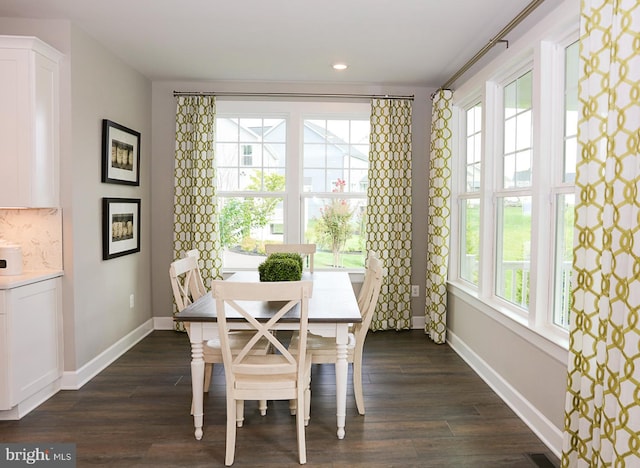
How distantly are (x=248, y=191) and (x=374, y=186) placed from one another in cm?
134

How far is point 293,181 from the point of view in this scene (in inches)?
203

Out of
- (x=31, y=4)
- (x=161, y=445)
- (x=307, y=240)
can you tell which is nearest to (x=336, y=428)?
(x=161, y=445)

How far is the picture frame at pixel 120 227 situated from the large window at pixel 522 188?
304 cm

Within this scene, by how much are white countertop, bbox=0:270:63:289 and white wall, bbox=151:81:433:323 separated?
1698 mm

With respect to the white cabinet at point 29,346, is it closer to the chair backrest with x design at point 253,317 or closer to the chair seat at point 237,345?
the chair seat at point 237,345

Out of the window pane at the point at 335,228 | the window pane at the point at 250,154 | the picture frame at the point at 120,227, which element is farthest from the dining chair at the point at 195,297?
the window pane at the point at 335,228

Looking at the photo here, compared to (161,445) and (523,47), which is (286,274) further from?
(523,47)

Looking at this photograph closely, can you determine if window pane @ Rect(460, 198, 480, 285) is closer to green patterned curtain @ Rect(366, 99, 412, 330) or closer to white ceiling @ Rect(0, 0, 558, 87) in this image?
green patterned curtain @ Rect(366, 99, 412, 330)

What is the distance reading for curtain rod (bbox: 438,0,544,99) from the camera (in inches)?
114

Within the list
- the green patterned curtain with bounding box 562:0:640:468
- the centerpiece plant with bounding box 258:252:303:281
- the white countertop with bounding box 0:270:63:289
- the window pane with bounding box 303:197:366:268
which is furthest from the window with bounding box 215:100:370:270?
the green patterned curtain with bounding box 562:0:640:468

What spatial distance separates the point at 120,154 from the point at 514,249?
3325 millimetres

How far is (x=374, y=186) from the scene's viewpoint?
5.04m

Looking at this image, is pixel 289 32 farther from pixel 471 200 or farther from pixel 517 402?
pixel 517 402

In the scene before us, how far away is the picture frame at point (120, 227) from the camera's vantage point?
3.93 metres
